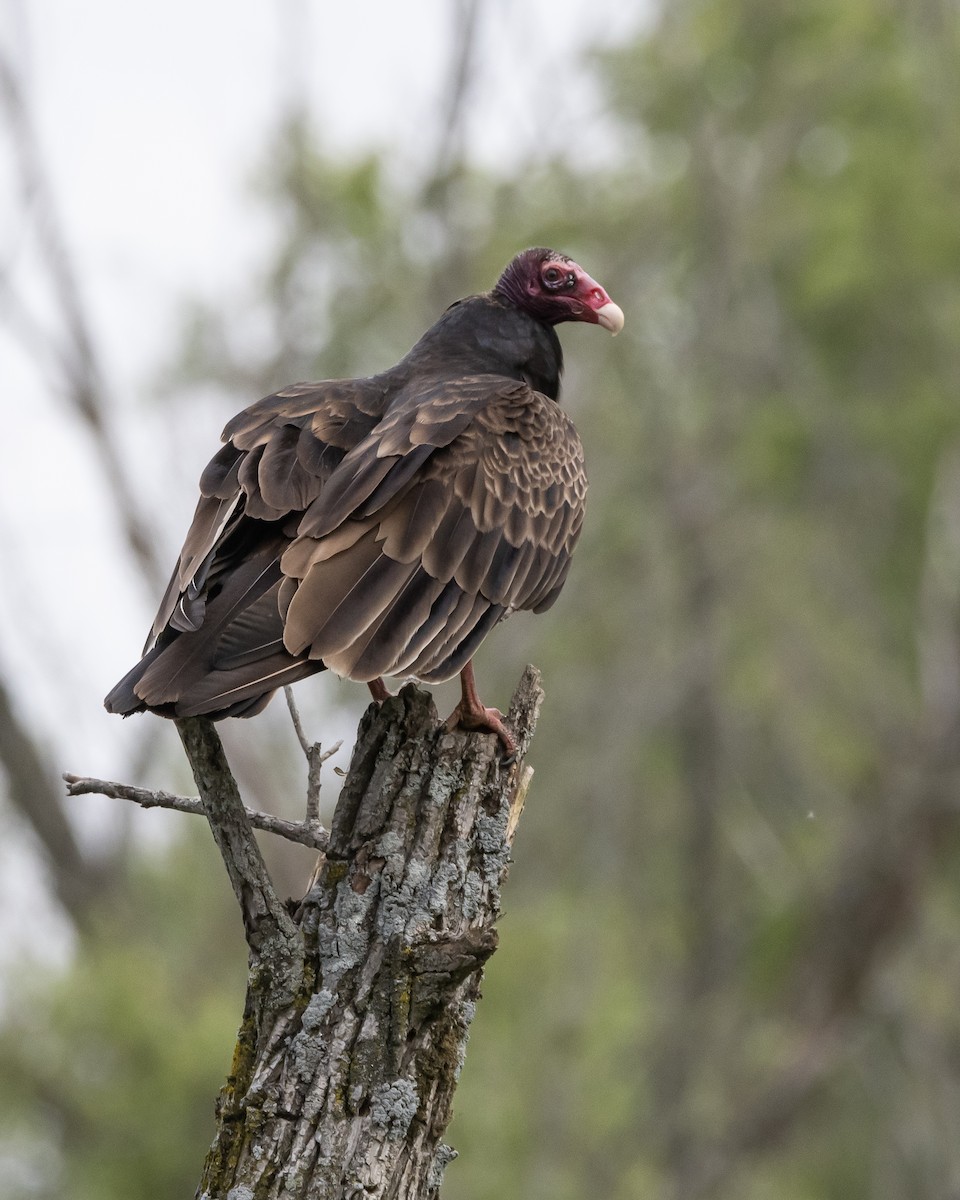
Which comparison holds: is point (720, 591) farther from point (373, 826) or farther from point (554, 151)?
point (373, 826)

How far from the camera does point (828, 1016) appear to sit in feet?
38.8

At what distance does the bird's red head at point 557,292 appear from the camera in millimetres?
4488

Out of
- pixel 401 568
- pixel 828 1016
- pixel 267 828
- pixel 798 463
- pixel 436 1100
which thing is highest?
pixel 798 463

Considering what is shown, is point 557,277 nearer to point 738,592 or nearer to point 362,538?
point 362,538

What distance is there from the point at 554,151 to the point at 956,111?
5808 mm

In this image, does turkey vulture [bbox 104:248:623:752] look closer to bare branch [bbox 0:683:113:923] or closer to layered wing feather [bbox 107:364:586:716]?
layered wing feather [bbox 107:364:586:716]

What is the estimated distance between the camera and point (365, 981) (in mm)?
2637

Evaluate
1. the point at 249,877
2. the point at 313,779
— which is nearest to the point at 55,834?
the point at 313,779

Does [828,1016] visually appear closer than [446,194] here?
No

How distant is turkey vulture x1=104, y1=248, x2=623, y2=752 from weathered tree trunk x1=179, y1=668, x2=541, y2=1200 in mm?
178

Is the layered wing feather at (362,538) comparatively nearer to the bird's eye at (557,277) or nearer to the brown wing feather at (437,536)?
the brown wing feather at (437,536)

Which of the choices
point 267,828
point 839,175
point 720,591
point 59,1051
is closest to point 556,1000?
point 59,1051

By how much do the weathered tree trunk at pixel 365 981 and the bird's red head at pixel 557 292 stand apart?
1.99 metres

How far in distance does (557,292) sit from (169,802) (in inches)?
87.7
